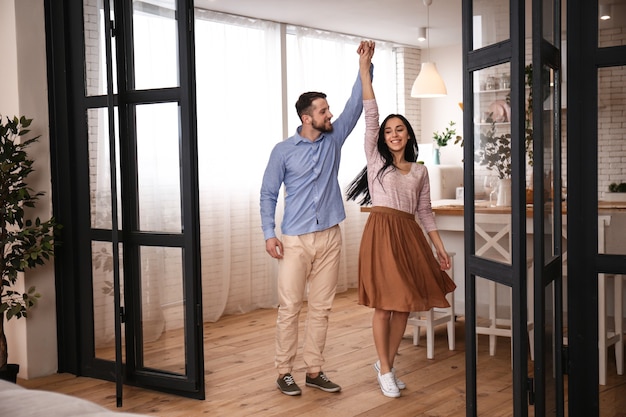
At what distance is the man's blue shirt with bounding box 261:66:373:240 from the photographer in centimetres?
438

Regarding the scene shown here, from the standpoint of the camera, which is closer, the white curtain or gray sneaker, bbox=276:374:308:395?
gray sneaker, bbox=276:374:308:395

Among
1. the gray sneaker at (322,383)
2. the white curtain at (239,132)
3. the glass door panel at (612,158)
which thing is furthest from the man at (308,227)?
the white curtain at (239,132)

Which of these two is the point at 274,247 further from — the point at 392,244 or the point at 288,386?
the point at 288,386

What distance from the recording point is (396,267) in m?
4.33

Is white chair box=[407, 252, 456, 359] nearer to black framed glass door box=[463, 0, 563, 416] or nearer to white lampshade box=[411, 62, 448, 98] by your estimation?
black framed glass door box=[463, 0, 563, 416]

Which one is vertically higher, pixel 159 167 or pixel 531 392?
pixel 159 167

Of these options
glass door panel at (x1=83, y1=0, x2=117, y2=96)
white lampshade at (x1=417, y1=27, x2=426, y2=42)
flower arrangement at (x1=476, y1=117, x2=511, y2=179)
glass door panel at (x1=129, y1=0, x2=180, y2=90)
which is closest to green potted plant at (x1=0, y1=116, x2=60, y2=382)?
glass door panel at (x1=83, y1=0, x2=117, y2=96)

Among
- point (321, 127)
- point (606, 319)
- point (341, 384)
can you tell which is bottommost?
point (341, 384)

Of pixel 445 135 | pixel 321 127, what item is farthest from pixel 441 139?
pixel 321 127

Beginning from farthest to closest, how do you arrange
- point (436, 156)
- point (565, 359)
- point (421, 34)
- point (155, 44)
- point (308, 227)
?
point (436, 156) → point (421, 34) → point (308, 227) → point (155, 44) → point (565, 359)

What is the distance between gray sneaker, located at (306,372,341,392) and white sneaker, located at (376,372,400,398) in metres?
0.26

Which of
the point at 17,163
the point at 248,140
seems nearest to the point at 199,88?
the point at 248,140

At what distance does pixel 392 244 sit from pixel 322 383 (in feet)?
2.92

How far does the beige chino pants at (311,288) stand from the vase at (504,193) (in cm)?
149
